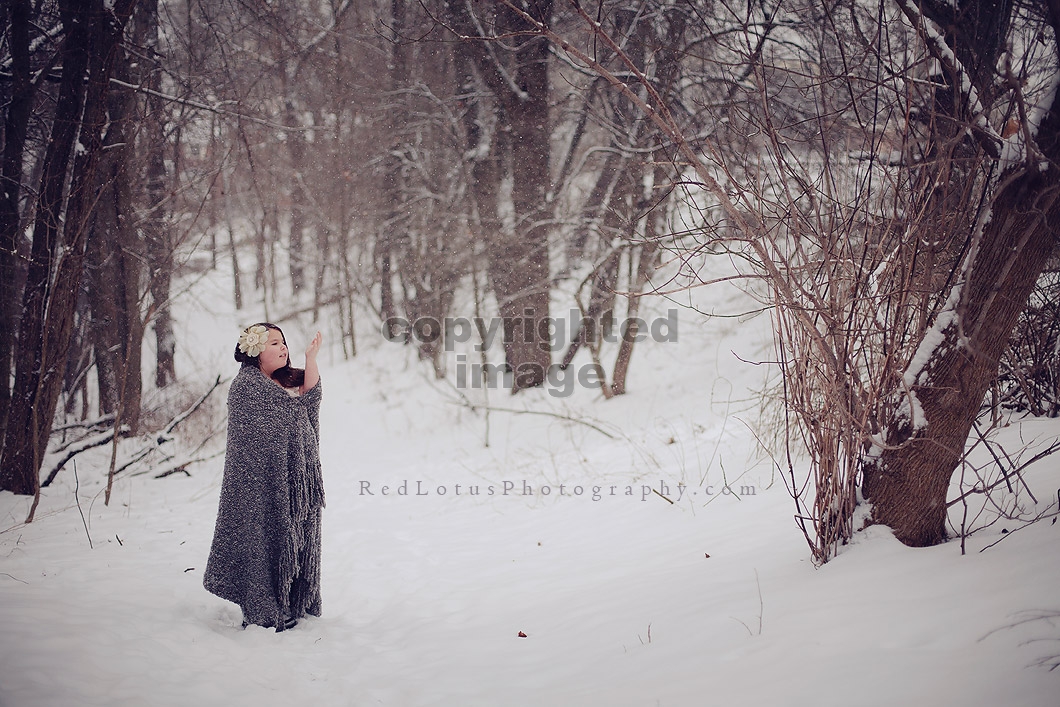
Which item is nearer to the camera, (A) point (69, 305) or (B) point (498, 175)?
(A) point (69, 305)

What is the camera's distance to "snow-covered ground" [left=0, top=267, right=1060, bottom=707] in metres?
2.27

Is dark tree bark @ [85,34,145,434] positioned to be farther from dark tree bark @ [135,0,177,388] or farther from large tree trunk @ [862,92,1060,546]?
large tree trunk @ [862,92,1060,546]

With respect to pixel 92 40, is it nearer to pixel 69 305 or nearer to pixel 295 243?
pixel 69 305

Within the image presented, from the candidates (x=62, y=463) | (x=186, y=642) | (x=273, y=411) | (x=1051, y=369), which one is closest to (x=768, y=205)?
(x=273, y=411)

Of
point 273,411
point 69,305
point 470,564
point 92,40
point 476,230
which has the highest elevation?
point 92,40

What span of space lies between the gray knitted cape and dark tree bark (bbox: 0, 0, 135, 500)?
2.88 meters

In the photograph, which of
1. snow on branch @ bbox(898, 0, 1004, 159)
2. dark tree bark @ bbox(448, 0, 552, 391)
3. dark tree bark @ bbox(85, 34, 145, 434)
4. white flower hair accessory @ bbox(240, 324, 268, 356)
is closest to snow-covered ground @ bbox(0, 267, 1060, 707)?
dark tree bark @ bbox(85, 34, 145, 434)

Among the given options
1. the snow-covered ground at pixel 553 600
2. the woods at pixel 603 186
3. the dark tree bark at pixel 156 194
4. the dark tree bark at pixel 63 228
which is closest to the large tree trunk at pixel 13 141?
the woods at pixel 603 186

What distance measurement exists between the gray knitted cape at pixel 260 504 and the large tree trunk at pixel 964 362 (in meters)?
2.98

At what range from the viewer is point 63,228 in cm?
563

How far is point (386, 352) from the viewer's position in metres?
15.0

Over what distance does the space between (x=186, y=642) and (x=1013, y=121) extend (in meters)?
4.38

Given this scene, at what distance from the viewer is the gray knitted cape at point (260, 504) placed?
3523mm

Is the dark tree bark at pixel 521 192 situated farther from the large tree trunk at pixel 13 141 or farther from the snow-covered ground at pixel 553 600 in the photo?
the large tree trunk at pixel 13 141
